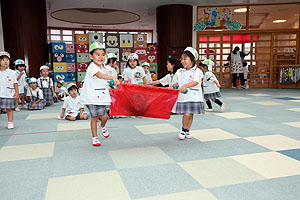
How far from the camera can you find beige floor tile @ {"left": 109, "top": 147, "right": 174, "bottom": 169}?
232cm

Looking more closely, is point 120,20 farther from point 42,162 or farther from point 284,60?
point 42,162

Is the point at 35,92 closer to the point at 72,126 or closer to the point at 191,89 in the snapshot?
the point at 72,126

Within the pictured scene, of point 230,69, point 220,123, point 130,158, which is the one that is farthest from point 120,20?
point 130,158

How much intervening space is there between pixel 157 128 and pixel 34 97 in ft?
11.5

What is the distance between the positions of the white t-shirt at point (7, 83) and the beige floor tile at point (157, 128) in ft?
6.66

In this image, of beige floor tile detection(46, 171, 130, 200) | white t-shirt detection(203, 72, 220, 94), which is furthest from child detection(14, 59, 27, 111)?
beige floor tile detection(46, 171, 130, 200)

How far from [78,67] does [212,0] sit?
5761 mm

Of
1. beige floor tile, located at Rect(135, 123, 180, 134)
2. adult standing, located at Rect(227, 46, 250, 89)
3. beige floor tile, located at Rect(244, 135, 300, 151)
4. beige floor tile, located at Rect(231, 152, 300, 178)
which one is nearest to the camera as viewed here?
beige floor tile, located at Rect(231, 152, 300, 178)

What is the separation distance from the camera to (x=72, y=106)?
4.71 metres

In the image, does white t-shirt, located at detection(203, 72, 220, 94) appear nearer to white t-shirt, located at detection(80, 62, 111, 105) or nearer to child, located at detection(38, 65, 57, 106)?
white t-shirt, located at detection(80, 62, 111, 105)

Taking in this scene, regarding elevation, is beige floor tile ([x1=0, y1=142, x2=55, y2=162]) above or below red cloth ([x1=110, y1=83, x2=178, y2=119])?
below

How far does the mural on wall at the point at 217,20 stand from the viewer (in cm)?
1045

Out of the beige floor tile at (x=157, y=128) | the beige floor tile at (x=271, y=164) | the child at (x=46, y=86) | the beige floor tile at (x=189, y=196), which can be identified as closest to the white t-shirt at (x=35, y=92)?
the child at (x=46, y=86)

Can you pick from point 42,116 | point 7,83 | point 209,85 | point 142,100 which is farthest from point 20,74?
point 209,85
